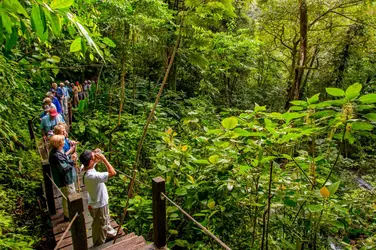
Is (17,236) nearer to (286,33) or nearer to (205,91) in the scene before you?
(205,91)

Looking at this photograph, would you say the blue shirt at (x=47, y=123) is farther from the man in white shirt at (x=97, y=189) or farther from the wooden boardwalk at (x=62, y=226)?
the man in white shirt at (x=97, y=189)

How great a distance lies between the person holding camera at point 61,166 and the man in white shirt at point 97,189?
90cm

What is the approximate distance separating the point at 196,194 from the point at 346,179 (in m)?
7.38

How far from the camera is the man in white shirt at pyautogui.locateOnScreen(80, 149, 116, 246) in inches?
135

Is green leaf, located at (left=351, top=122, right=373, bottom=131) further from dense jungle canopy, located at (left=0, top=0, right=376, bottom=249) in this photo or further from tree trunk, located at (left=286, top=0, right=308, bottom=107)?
tree trunk, located at (left=286, top=0, right=308, bottom=107)

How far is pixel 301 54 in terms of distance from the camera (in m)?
9.80

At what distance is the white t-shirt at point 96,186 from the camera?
3420 millimetres

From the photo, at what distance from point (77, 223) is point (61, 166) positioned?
1.67 metres

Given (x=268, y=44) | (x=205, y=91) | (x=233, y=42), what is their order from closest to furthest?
(x=233, y=42) < (x=205, y=91) < (x=268, y=44)

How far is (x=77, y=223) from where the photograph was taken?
283cm

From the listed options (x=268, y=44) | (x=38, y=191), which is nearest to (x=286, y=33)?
(x=268, y=44)

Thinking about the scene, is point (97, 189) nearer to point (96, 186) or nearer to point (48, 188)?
point (96, 186)

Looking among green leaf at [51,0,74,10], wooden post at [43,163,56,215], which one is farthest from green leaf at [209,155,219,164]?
wooden post at [43,163,56,215]

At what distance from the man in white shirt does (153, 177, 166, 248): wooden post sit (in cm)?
76
